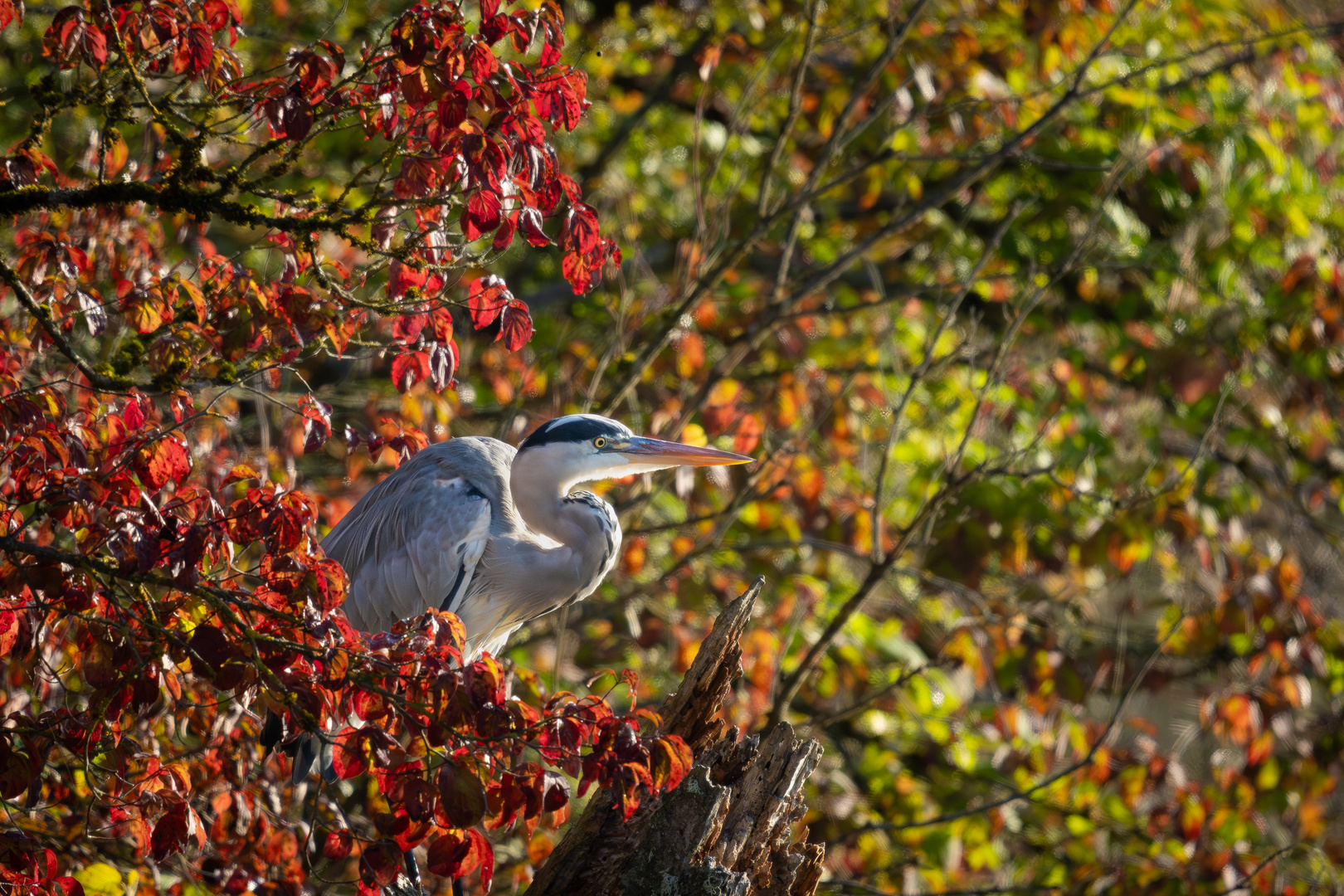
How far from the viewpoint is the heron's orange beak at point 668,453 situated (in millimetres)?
3314

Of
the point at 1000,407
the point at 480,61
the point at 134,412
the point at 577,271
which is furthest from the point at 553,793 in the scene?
the point at 1000,407

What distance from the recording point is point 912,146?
5129 mm

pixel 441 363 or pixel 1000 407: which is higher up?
pixel 441 363

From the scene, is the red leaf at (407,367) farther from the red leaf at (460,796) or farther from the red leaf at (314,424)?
the red leaf at (460,796)

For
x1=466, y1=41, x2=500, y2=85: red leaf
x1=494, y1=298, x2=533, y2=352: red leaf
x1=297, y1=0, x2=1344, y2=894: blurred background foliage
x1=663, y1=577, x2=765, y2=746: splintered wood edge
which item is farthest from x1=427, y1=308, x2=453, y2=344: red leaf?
x1=297, y1=0, x2=1344, y2=894: blurred background foliage

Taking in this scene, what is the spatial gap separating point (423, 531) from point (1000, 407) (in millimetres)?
2857

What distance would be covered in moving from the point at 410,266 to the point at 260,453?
77.9 inches

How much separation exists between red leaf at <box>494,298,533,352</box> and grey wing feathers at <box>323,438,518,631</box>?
51.8 inches

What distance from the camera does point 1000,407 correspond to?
201 inches

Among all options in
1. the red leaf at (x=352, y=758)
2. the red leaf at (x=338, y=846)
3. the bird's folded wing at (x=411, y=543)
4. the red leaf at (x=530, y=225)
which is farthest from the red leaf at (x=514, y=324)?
the bird's folded wing at (x=411, y=543)

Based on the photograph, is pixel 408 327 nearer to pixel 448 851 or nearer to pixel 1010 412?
pixel 448 851

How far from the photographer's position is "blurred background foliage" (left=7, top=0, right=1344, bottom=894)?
15.2 feet

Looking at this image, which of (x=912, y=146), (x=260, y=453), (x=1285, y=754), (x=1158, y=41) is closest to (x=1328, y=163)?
(x=1158, y=41)

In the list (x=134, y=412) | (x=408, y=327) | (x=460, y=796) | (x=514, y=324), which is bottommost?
(x=460, y=796)
